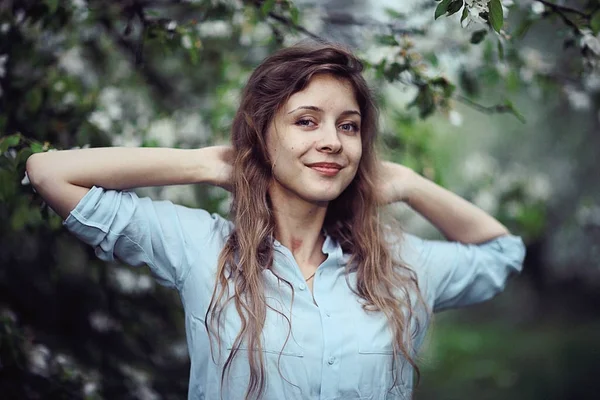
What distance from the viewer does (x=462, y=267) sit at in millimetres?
2072

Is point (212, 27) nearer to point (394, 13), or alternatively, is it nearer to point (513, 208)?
point (394, 13)

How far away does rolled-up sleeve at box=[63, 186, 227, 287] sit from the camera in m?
1.69

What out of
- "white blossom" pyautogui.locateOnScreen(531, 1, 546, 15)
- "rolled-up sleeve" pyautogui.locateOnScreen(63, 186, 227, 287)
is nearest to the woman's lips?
"rolled-up sleeve" pyautogui.locateOnScreen(63, 186, 227, 287)

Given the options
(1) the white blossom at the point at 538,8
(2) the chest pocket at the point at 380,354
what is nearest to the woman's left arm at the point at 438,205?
(2) the chest pocket at the point at 380,354

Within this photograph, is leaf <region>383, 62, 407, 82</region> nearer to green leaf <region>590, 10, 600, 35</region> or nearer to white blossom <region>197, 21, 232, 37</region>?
green leaf <region>590, 10, 600, 35</region>

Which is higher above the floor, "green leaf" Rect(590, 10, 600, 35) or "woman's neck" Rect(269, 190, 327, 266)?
"green leaf" Rect(590, 10, 600, 35)

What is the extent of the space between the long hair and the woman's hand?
10 cm

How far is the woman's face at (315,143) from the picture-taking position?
180 cm

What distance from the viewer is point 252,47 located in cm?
368

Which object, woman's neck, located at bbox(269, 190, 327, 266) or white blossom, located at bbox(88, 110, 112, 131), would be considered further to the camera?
white blossom, located at bbox(88, 110, 112, 131)

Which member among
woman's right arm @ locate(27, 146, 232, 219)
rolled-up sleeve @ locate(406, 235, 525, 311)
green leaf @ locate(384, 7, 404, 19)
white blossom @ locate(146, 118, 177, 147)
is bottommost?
white blossom @ locate(146, 118, 177, 147)

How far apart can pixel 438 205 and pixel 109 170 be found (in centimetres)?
104

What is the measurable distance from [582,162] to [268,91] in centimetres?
645

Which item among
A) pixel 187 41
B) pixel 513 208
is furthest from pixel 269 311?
pixel 513 208
